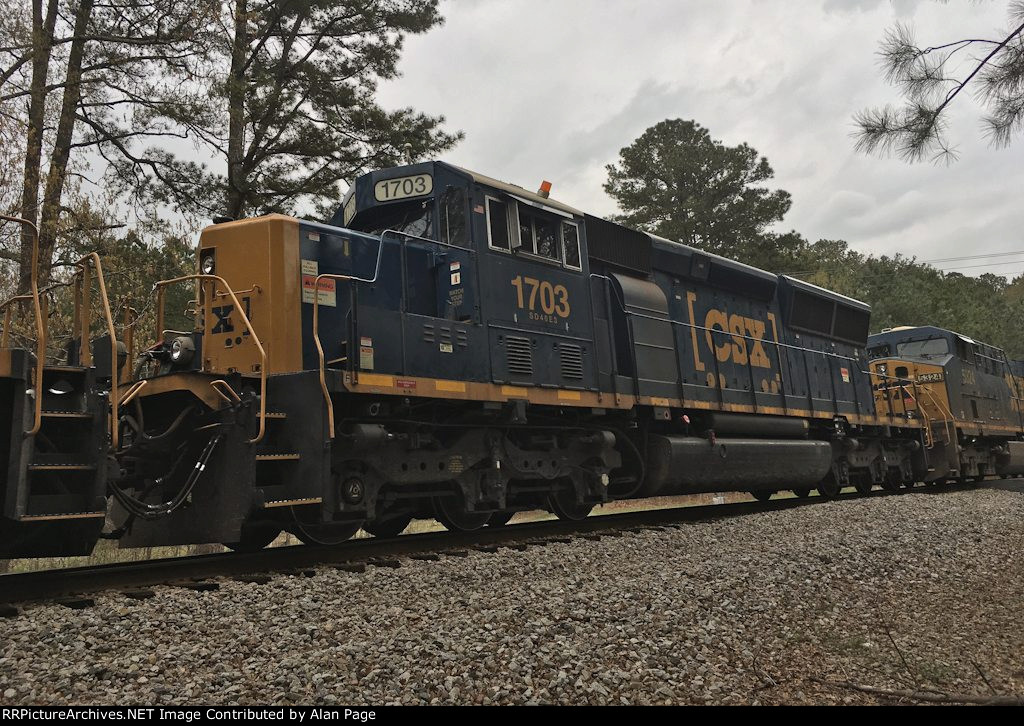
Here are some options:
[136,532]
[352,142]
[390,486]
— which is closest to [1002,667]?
[390,486]

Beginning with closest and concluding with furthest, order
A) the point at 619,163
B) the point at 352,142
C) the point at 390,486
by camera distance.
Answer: the point at 390,486
the point at 352,142
the point at 619,163

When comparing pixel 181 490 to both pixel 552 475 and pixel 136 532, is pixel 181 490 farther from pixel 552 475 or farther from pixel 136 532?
pixel 552 475

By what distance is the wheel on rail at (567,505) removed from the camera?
8.77 m

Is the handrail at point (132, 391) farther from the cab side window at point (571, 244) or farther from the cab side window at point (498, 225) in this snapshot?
the cab side window at point (571, 244)

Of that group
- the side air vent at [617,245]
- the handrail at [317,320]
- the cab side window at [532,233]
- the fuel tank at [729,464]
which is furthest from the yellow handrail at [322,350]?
the fuel tank at [729,464]

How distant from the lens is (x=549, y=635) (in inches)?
150

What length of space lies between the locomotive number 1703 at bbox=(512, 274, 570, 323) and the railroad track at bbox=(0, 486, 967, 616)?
2.26 metres

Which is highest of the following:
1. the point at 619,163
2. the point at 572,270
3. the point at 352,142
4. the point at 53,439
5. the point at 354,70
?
the point at 619,163

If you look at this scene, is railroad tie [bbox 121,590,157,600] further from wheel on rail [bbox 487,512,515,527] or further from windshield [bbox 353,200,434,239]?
wheel on rail [bbox 487,512,515,527]

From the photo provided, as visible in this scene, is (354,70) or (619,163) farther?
(619,163)

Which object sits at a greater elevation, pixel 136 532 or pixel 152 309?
pixel 152 309
